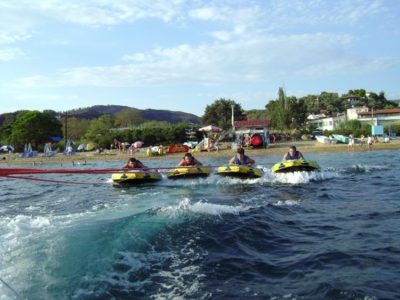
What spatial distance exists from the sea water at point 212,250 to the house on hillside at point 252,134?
32.1 meters

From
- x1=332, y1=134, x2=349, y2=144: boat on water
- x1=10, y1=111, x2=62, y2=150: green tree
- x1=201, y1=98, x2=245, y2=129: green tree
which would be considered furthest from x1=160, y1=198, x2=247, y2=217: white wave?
x1=201, y1=98, x2=245, y2=129: green tree

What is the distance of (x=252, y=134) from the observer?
1981 inches

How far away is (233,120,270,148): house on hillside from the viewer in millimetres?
46319

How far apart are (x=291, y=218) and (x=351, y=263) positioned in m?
3.77

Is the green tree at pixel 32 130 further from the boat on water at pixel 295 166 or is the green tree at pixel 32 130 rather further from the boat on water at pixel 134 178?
the boat on water at pixel 295 166

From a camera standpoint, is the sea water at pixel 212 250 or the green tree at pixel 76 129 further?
the green tree at pixel 76 129

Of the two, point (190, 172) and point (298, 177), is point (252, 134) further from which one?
point (298, 177)

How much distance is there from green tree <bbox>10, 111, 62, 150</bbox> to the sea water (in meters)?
59.7

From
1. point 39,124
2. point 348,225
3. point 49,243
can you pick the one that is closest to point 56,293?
point 49,243

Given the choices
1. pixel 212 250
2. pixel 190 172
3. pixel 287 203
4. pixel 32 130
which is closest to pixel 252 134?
pixel 190 172

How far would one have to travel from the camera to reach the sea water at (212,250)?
6156 mm

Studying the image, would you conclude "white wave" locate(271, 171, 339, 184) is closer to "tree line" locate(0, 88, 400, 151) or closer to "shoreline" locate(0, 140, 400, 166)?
"shoreline" locate(0, 140, 400, 166)

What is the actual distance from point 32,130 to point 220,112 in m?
30.7

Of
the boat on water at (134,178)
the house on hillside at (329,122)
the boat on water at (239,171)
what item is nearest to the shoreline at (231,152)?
the boat on water at (134,178)
